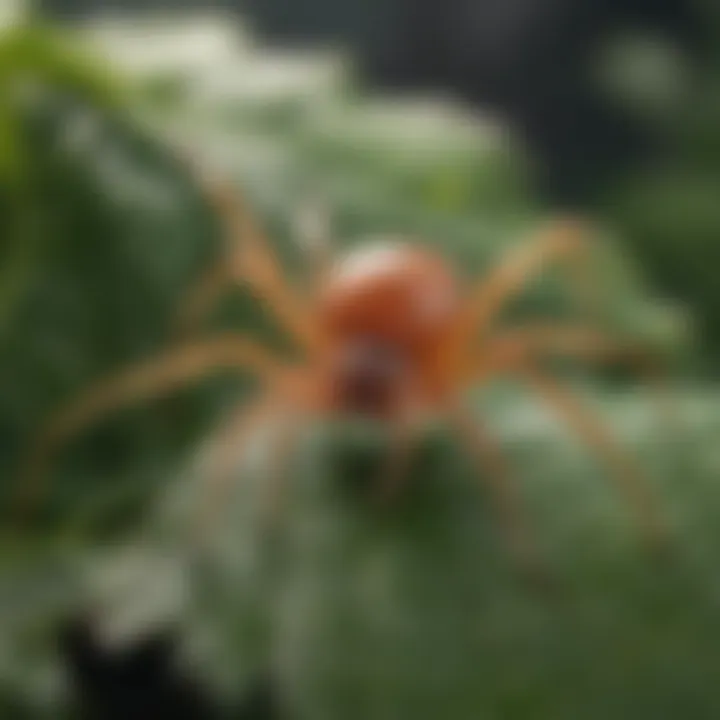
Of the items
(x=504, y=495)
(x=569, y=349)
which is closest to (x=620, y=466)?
(x=504, y=495)

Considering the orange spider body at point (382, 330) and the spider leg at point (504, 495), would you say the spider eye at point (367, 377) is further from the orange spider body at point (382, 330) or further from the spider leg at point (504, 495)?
the spider leg at point (504, 495)

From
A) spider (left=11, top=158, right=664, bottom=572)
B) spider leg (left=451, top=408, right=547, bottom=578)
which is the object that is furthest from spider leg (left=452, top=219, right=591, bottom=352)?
spider leg (left=451, top=408, right=547, bottom=578)

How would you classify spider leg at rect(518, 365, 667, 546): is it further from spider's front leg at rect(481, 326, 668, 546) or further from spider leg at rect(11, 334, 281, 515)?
spider leg at rect(11, 334, 281, 515)

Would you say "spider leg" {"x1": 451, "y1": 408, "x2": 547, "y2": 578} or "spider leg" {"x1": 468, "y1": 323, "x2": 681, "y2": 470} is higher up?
"spider leg" {"x1": 468, "y1": 323, "x2": 681, "y2": 470}

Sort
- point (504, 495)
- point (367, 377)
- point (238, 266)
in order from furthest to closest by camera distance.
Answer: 1. point (367, 377)
2. point (238, 266)
3. point (504, 495)

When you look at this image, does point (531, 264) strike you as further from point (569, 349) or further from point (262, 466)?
point (262, 466)

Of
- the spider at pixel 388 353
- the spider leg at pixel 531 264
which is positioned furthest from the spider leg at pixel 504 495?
the spider leg at pixel 531 264

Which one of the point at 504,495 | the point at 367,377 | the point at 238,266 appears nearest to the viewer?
the point at 504,495

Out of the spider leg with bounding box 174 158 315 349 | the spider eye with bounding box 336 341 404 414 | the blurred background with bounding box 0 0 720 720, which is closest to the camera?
the blurred background with bounding box 0 0 720 720
